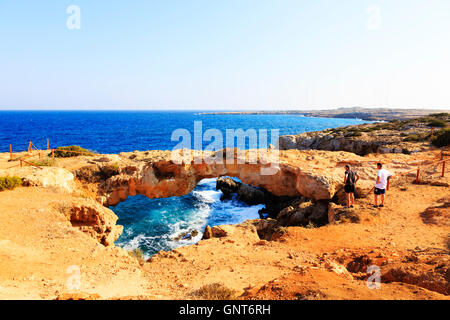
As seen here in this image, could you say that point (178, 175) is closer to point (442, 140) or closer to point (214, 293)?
point (214, 293)

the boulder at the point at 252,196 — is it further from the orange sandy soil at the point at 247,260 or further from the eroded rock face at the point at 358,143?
the orange sandy soil at the point at 247,260

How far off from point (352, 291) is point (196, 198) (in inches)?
947

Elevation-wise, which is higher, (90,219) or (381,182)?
(381,182)

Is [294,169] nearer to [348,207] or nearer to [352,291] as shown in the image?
[348,207]

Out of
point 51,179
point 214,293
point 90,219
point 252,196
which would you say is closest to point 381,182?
point 214,293

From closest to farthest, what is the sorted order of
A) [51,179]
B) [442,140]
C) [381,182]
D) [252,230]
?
1. [381,182]
2. [252,230]
3. [51,179]
4. [442,140]

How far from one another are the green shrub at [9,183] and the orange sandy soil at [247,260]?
13.2 inches

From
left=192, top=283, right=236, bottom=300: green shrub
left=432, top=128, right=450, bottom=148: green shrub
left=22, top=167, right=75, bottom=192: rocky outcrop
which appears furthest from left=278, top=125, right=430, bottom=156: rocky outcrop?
left=22, top=167, right=75, bottom=192: rocky outcrop

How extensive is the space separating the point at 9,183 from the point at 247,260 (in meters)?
10.1

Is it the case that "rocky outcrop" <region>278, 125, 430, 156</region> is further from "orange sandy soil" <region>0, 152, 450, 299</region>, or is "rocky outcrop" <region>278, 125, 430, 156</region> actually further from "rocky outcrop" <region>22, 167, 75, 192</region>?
"rocky outcrop" <region>22, 167, 75, 192</region>

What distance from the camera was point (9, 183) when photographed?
1072 cm

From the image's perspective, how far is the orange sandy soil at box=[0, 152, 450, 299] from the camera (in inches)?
207

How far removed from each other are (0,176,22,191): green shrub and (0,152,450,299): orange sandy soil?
Answer: 34 cm
